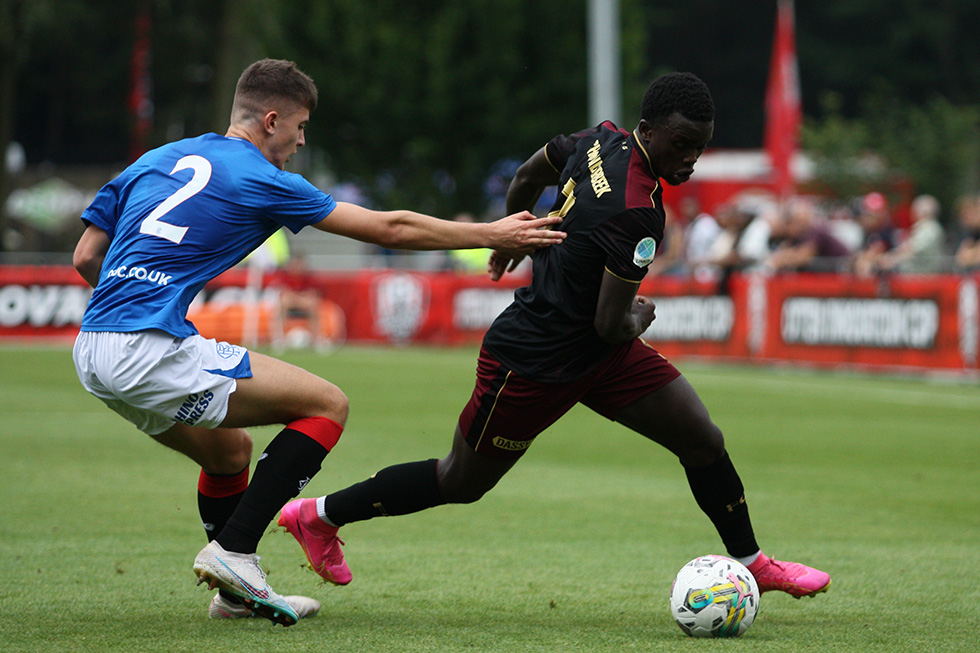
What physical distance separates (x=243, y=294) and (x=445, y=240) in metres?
19.5

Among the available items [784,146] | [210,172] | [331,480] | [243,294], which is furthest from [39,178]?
[210,172]

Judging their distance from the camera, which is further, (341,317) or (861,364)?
(341,317)

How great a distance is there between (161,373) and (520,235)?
4.59 feet

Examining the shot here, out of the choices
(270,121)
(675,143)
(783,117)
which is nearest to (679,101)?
(675,143)

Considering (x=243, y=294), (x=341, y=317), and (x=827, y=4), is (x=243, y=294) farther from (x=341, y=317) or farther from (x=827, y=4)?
(x=827, y=4)

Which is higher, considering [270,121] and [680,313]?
[270,121]

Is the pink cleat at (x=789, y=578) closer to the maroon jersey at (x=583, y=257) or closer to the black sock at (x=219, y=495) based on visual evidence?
the maroon jersey at (x=583, y=257)

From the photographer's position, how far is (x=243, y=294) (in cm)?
2375

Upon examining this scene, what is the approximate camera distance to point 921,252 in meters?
17.6

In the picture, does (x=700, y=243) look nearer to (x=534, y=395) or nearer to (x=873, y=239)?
(x=873, y=239)

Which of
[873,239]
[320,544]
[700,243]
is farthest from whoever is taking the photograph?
[700,243]

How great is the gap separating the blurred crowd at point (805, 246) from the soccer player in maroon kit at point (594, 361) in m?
12.4

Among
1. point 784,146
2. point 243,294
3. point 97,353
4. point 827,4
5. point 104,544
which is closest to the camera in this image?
A: point 97,353

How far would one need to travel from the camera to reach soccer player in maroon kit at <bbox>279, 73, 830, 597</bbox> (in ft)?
16.3
